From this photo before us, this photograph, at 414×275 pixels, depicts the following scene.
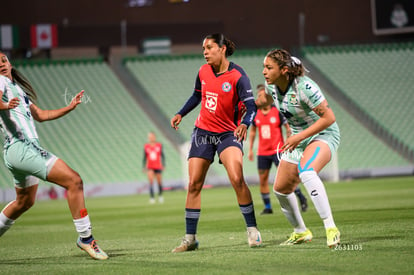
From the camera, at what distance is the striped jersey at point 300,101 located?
7227 mm

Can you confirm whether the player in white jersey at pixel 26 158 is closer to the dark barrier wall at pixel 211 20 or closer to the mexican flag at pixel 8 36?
the mexican flag at pixel 8 36

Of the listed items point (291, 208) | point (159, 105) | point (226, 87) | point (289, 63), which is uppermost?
point (289, 63)

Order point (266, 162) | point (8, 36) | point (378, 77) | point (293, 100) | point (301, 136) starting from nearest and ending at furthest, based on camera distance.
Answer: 1. point (301, 136)
2. point (293, 100)
3. point (266, 162)
4. point (8, 36)
5. point (378, 77)

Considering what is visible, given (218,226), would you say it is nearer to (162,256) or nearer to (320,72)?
Answer: (162,256)

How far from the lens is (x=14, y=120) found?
7285mm

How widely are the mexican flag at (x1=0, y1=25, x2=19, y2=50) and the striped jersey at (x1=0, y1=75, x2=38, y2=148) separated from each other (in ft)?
81.5

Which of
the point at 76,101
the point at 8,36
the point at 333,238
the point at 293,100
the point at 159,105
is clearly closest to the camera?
the point at 333,238

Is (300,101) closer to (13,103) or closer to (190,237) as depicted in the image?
(190,237)

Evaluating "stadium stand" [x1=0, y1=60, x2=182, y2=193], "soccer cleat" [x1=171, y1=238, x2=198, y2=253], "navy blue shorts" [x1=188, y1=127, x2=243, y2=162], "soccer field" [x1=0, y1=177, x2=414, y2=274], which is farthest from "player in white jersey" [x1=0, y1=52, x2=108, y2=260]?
"stadium stand" [x1=0, y1=60, x2=182, y2=193]

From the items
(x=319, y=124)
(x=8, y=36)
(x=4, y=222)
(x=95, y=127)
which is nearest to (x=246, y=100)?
(x=319, y=124)

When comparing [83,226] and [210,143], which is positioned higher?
[210,143]

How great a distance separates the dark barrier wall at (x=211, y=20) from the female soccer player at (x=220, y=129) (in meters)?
25.2

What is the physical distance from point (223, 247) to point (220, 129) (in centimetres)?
141

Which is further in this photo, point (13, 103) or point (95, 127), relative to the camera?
point (95, 127)
